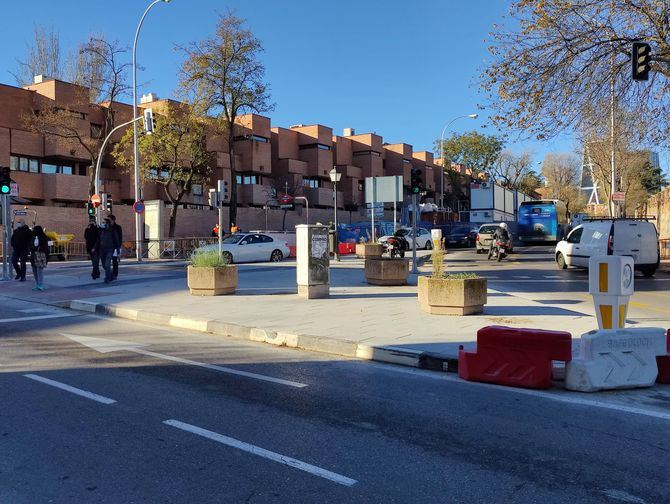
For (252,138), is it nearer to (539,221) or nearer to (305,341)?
(539,221)

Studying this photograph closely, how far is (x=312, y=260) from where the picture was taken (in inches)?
500

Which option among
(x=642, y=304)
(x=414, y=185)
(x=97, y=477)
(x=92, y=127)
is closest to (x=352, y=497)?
(x=97, y=477)

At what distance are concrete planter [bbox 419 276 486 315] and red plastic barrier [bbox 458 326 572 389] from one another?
361 cm

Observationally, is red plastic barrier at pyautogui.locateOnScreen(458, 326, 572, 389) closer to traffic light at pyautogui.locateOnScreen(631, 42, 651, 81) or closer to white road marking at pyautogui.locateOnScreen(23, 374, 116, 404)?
white road marking at pyautogui.locateOnScreen(23, 374, 116, 404)

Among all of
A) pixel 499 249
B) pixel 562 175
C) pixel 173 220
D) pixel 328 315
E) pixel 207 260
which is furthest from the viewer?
pixel 562 175

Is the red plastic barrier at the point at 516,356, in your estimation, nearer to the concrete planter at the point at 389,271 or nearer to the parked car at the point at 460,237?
the concrete planter at the point at 389,271

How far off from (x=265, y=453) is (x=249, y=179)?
46813 mm

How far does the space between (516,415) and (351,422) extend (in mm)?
1576

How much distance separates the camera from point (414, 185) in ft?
60.2

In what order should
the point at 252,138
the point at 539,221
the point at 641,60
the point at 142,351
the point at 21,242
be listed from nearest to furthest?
the point at 142,351, the point at 641,60, the point at 21,242, the point at 539,221, the point at 252,138

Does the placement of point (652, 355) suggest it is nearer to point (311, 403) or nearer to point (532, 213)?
point (311, 403)

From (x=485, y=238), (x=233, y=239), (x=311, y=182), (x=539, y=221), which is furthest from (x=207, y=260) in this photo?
(x=311, y=182)

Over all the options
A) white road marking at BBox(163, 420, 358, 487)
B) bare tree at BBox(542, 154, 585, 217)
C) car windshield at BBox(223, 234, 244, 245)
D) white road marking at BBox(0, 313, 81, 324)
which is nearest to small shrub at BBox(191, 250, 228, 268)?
white road marking at BBox(0, 313, 81, 324)

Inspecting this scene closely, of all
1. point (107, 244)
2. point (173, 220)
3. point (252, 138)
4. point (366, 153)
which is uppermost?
point (366, 153)
